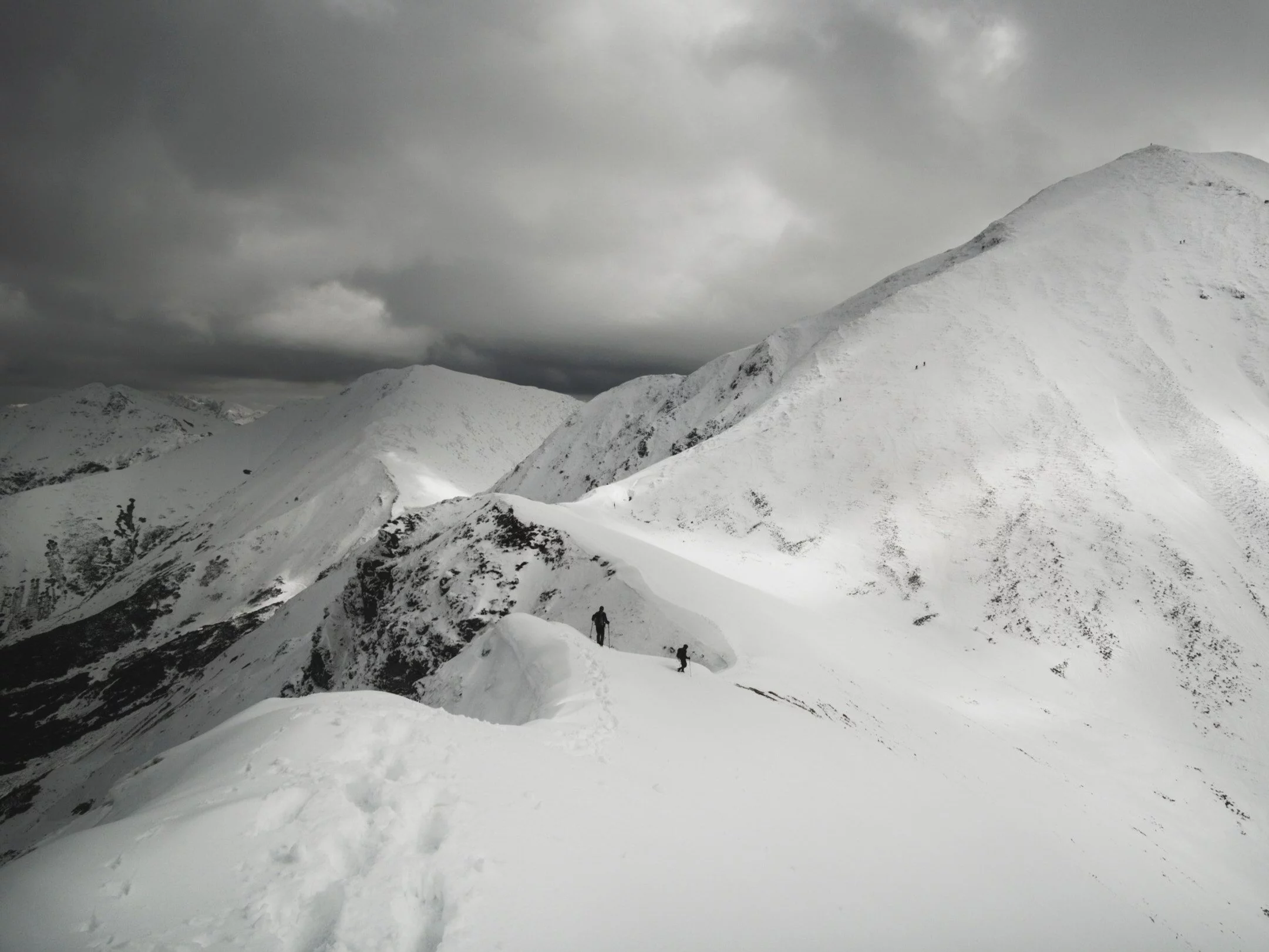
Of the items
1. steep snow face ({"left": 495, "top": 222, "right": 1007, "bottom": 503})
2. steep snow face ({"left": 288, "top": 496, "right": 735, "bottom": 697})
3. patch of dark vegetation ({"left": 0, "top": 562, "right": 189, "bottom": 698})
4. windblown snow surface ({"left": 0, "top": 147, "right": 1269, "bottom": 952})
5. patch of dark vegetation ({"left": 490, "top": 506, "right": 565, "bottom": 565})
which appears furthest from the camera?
patch of dark vegetation ({"left": 0, "top": 562, "right": 189, "bottom": 698})

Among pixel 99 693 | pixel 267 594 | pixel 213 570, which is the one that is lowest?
pixel 99 693

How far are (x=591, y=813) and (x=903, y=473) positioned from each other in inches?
1825

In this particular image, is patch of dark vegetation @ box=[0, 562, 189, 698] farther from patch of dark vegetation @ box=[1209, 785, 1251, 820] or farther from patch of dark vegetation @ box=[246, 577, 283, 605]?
patch of dark vegetation @ box=[1209, 785, 1251, 820]

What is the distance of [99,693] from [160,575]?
51742mm

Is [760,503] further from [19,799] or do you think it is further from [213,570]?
[213,570]

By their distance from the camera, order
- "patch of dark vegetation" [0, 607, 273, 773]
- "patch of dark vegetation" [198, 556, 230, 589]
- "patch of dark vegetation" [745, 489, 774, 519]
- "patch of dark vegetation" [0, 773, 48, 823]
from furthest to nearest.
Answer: "patch of dark vegetation" [198, 556, 230, 589] < "patch of dark vegetation" [0, 607, 273, 773] < "patch of dark vegetation" [0, 773, 48, 823] < "patch of dark vegetation" [745, 489, 774, 519]

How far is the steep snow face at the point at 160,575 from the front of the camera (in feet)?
253

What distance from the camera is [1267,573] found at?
3506cm

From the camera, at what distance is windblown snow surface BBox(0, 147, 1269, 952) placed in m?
6.25

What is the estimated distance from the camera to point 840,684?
22.2m

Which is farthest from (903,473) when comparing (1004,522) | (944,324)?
(944,324)

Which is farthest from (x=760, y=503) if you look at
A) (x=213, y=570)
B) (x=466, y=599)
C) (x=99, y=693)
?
(x=213, y=570)

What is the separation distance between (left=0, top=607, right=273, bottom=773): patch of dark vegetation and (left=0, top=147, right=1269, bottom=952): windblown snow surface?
126ft

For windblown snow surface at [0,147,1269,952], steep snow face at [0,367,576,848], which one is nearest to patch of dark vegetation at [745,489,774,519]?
windblown snow surface at [0,147,1269,952]
